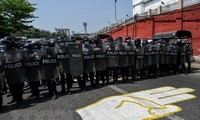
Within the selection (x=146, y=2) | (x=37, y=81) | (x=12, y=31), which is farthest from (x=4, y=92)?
(x=146, y=2)

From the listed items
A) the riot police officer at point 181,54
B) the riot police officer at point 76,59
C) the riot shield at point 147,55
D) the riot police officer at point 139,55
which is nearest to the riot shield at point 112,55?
the riot police officer at point 139,55

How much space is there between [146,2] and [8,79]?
53.7 metres

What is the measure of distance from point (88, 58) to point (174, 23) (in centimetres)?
1748

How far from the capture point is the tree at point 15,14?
2979 centimetres

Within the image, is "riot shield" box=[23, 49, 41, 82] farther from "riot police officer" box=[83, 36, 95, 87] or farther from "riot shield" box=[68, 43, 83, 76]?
"riot police officer" box=[83, 36, 95, 87]

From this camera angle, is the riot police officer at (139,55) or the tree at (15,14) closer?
the riot police officer at (139,55)

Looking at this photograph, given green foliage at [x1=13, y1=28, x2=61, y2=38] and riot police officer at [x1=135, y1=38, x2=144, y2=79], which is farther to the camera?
green foliage at [x1=13, y1=28, x2=61, y2=38]

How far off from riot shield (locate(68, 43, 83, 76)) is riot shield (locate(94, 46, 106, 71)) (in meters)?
0.77

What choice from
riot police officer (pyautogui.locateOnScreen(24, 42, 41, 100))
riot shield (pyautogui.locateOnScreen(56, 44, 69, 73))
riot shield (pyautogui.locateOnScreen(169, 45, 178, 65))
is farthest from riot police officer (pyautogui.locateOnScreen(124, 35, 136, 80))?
riot police officer (pyautogui.locateOnScreen(24, 42, 41, 100))

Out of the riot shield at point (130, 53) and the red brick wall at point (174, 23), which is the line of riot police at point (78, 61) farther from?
the red brick wall at point (174, 23)

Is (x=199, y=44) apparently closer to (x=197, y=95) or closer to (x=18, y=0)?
(x=197, y=95)

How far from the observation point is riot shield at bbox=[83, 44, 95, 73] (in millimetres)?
8875

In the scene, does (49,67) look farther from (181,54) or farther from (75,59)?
(181,54)

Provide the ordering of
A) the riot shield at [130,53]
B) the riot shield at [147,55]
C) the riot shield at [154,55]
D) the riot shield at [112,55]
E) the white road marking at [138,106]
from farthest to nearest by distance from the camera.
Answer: the riot shield at [154,55] → the riot shield at [147,55] → the riot shield at [130,53] → the riot shield at [112,55] → the white road marking at [138,106]
